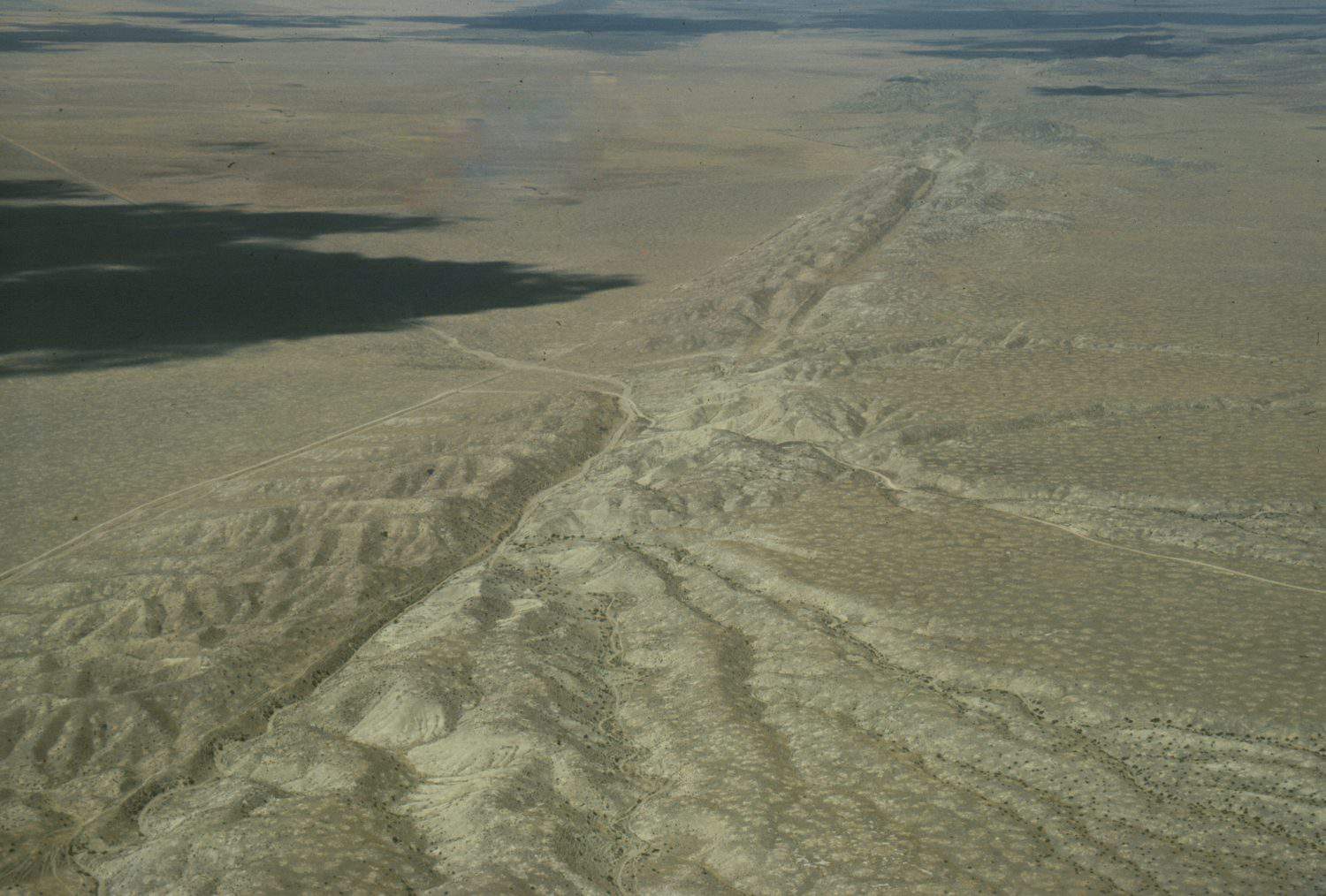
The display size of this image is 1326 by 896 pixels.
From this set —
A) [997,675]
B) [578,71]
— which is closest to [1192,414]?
[997,675]

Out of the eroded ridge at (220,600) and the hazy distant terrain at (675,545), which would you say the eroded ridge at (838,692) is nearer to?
the hazy distant terrain at (675,545)

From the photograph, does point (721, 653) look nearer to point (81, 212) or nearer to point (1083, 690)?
point (1083, 690)

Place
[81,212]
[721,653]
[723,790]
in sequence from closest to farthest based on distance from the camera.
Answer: [723,790], [721,653], [81,212]

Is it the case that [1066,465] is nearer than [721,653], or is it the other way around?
[721,653]

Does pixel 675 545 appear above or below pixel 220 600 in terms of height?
above

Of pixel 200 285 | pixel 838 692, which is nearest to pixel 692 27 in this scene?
pixel 200 285

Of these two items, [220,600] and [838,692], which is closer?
[838,692]

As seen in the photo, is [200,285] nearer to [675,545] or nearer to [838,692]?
[675,545]

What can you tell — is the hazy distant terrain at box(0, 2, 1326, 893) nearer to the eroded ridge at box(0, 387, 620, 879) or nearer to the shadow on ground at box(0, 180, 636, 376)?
the eroded ridge at box(0, 387, 620, 879)
